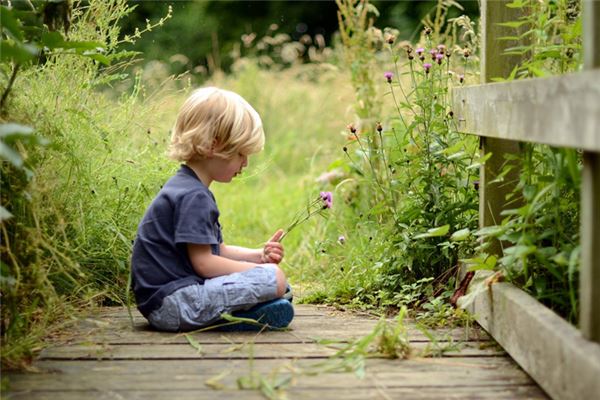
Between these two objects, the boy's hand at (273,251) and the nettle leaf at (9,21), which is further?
the boy's hand at (273,251)

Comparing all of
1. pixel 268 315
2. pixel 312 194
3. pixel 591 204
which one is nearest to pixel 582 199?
pixel 591 204

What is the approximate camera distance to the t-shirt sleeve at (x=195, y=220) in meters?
3.04

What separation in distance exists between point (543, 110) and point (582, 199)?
0.26 meters

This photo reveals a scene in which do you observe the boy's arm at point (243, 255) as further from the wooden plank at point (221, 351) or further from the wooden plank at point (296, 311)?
the wooden plank at point (221, 351)

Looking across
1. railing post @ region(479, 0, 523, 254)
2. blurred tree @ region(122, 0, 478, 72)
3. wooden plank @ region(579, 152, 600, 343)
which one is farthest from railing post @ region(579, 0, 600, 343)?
blurred tree @ region(122, 0, 478, 72)

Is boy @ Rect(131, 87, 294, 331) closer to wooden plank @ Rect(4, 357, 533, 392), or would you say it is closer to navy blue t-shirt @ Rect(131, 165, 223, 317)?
navy blue t-shirt @ Rect(131, 165, 223, 317)

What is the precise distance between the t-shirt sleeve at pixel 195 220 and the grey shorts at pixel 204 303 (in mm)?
171

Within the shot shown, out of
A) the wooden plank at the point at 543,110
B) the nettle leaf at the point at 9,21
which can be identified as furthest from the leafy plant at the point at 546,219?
the nettle leaf at the point at 9,21

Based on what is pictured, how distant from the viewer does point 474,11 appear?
16750 mm

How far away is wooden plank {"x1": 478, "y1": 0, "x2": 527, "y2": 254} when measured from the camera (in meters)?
3.10

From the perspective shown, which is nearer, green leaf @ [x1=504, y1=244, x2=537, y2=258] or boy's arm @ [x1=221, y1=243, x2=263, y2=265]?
green leaf @ [x1=504, y1=244, x2=537, y2=258]

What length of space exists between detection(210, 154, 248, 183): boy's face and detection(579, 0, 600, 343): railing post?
1507mm

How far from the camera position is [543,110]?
221 centimetres

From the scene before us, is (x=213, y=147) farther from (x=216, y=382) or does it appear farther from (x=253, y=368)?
(x=216, y=382)
